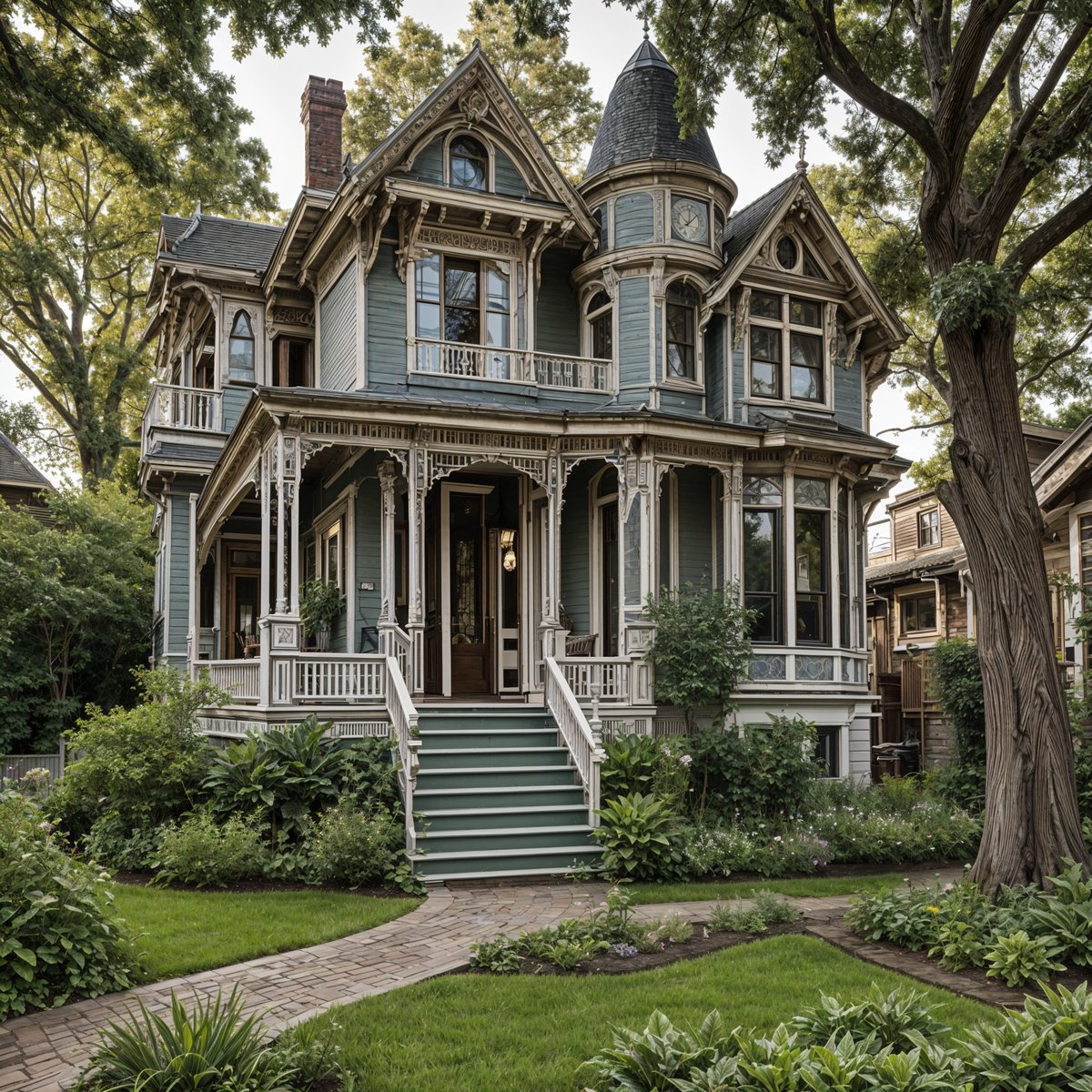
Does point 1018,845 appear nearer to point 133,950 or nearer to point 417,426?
point 133,950

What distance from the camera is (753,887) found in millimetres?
10977

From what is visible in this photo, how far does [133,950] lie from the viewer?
7.65m

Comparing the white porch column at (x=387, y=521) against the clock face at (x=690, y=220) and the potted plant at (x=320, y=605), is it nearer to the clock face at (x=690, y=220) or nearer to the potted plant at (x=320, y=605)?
the potted plant at (x=320, y=605)

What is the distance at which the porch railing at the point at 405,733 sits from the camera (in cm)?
1148

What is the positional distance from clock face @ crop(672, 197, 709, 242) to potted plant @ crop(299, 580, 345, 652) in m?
8.16

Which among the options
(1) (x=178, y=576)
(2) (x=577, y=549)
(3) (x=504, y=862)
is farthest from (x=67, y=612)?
(3) (x=504, y=862)

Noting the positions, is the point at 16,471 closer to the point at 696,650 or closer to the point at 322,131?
the point at 322,131

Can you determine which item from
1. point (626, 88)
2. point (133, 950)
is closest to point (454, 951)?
point (133, 950)

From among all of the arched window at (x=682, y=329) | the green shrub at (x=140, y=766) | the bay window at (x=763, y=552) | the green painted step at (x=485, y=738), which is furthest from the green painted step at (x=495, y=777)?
the arched window at (x=682, y=329)

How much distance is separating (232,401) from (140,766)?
9278 mm

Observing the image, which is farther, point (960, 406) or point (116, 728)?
point (116, 728)

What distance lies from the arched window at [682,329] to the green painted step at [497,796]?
780cm

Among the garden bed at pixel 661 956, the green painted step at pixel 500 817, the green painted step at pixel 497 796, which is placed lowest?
the garden bed at pixel 661 956

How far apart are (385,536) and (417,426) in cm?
201
